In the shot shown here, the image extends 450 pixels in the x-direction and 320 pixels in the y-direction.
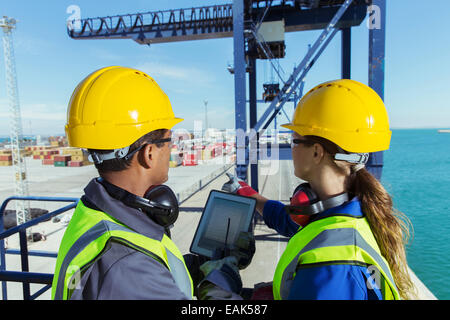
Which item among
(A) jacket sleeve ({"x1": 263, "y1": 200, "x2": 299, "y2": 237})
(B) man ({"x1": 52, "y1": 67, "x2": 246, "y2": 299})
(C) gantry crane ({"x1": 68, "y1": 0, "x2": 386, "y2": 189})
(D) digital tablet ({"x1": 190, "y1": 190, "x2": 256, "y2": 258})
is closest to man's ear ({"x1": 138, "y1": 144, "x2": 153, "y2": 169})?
(B) man ({"x1": 52, "y1": 67, "x2": 246, "y2": 299})

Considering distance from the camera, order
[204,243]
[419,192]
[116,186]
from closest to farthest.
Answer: [116,186], [204,243], [419,192]

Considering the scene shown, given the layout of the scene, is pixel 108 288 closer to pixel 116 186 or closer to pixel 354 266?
pixel 116 186

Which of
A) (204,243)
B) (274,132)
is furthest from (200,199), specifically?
(204,243)

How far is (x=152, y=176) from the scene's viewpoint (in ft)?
5.31

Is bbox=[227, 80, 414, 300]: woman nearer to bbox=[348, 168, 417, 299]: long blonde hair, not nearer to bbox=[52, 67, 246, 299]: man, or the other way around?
bbox=[348, 168, 417, 299]: long blonde hair

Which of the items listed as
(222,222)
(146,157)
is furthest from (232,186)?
(146,157)

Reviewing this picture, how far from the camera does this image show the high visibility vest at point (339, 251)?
4.28 feet

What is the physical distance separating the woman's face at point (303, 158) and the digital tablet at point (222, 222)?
1.56 feet

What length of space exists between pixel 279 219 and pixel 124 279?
1756 mm

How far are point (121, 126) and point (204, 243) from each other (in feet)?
3.62

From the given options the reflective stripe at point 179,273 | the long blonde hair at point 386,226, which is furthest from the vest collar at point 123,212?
the long blonde hair at point 386,226

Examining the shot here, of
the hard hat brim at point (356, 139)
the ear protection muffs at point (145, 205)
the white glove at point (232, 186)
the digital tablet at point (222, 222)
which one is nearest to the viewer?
the ear protection muffs at point (145, 205)

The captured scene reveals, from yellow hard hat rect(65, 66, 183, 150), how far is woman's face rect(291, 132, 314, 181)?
39.3 inches

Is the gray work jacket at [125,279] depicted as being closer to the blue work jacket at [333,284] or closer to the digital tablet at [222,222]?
the blue work jacket at [333,284]
